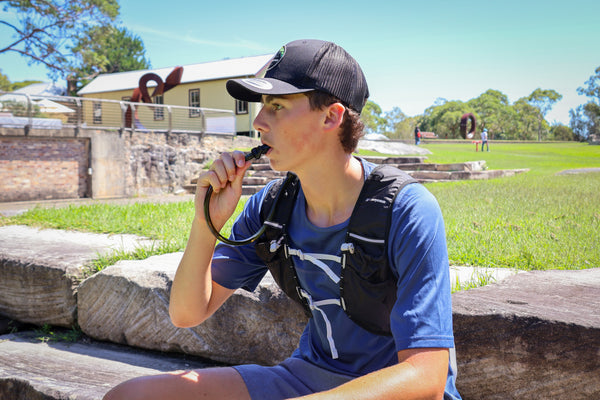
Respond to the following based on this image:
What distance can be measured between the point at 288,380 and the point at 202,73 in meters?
28.0

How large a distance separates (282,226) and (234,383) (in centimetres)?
56

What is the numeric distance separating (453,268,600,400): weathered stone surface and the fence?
541 inches

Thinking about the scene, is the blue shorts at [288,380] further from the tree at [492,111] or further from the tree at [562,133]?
the tree at [492,111]

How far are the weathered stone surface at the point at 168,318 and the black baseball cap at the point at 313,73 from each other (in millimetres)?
1242

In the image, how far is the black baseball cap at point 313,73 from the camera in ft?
5.05

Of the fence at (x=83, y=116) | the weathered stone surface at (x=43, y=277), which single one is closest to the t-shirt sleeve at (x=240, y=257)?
the weathered stone surface at (x=43, y=277)

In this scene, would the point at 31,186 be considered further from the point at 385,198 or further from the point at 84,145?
the point at 385,198

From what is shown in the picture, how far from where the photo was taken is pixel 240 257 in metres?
1.94

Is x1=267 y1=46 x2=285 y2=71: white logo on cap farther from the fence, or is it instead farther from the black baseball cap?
the fence

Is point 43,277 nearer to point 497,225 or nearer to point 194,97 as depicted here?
point 497,225

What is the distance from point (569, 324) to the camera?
187 cm

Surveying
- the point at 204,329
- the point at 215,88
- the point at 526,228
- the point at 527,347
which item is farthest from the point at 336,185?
the point at 215,88

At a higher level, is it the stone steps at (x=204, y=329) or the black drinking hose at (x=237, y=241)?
the black drinking hose at (x=237, y=241)

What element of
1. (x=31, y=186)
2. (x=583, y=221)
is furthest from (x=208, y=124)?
(x=583, y=221)
